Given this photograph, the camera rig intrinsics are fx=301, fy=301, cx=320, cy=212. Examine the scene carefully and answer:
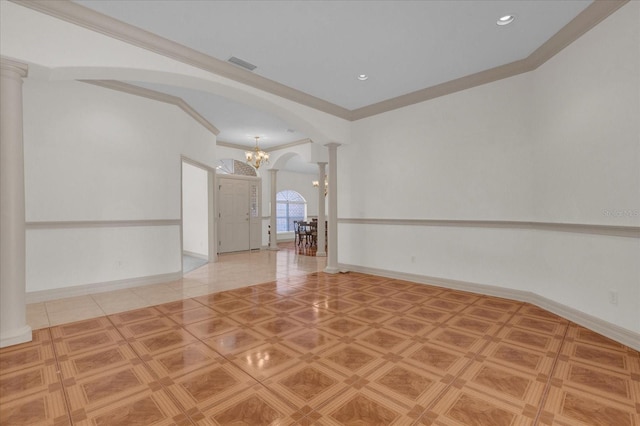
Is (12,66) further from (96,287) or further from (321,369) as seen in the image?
(321,369)

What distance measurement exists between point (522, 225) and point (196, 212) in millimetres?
7423

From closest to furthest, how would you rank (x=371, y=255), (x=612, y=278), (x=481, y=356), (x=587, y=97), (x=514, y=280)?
(x=481, y=356)
(x=612, y=278)
(x=587, y=97)
(x=514, y=280)
(x=371, y=255)

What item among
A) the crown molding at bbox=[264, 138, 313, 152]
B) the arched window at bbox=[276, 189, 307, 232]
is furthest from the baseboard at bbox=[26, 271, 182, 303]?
the arched window at bbox=[276, 189, 307, 232]

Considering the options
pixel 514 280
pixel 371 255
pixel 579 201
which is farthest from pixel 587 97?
pixel 371 255

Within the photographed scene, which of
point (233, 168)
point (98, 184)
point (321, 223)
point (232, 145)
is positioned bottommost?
point (321, 223)

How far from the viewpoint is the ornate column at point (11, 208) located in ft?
9.02

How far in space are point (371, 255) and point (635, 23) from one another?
442 cm

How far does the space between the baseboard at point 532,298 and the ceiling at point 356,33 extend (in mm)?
3119

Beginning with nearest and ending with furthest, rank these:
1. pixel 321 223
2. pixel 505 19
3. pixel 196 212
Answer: pixel 505 19, pixel 196 212, pixel 321 223

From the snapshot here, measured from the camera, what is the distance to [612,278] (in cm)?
293

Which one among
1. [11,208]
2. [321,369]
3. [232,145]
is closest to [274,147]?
[232,145]

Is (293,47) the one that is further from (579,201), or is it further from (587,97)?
(579,201)

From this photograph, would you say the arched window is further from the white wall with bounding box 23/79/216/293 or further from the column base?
the column base

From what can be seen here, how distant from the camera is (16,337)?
2771 millimetres
